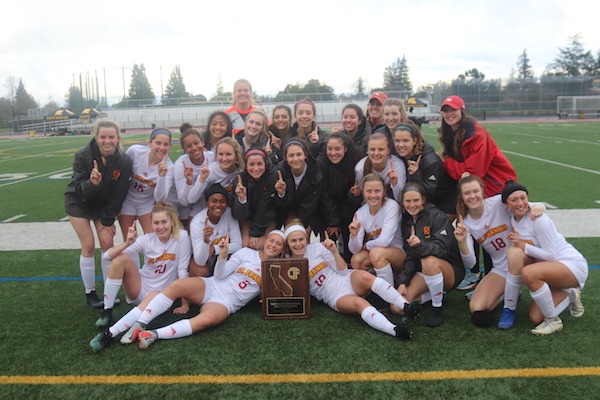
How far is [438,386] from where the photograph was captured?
8.89ft

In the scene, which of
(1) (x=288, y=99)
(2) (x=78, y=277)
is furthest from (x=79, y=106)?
(2) (x=78, y=277)

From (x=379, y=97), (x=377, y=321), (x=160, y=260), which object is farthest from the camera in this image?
(x=379, y=97)

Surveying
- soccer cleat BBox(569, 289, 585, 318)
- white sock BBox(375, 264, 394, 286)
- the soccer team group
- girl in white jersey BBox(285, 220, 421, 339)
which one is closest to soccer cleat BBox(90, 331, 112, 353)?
the soccer team group

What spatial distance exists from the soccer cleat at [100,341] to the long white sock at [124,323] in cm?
5

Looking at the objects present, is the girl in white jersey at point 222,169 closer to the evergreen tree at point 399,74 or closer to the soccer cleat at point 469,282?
the soccer cleat at point 469,282

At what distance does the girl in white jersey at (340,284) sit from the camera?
3.47m

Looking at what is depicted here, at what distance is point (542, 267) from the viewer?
3.30 m

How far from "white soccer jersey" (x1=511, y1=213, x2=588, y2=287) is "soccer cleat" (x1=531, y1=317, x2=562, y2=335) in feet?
1.09

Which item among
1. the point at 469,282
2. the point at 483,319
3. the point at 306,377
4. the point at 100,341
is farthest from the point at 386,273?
the point at 100,341

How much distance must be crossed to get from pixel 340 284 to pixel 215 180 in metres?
1.49

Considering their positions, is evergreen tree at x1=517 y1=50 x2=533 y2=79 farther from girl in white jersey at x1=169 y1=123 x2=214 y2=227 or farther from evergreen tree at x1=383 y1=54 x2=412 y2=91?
girl in white jersey at x1=169 y1=123 x2=214 y2=227

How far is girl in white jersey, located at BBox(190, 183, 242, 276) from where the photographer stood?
397 cm

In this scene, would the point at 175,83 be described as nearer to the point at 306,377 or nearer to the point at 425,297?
the point at 425,297

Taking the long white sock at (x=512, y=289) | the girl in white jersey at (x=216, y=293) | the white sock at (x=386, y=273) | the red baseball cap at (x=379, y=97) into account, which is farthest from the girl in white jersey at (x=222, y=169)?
the long white sock at (x=512, y=289)
